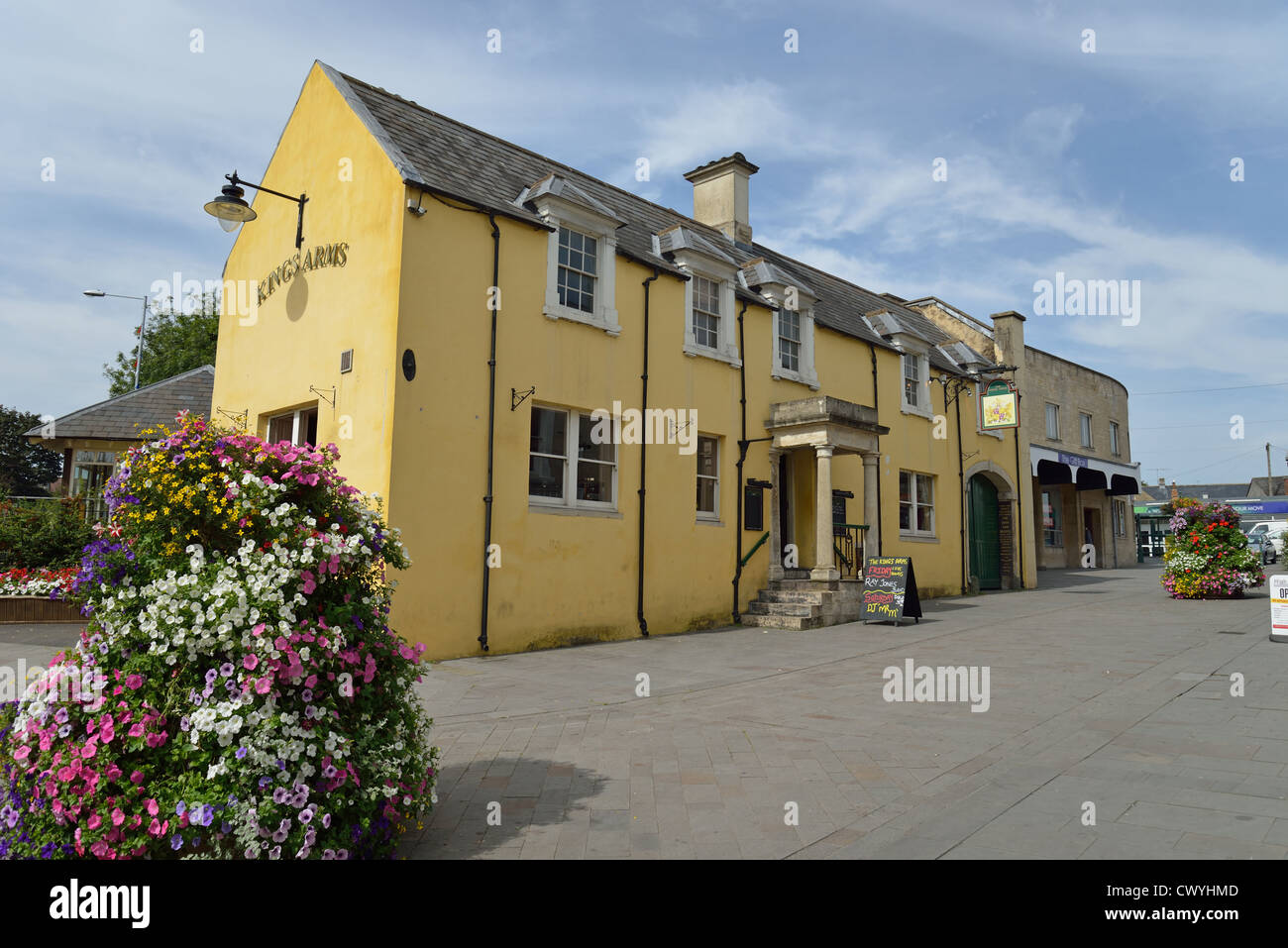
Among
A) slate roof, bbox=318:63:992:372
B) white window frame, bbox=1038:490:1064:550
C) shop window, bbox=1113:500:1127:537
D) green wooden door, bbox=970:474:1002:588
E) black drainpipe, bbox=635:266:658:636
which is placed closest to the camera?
slate roof, bbox=318:63:992:372

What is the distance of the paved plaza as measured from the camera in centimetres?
426

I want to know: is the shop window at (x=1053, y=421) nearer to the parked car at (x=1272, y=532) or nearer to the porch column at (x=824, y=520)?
the parked car at (x=1272, y=532)

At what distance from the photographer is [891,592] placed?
47.3ft

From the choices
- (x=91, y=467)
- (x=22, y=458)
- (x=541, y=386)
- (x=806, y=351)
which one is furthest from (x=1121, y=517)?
(x=22, y=458)

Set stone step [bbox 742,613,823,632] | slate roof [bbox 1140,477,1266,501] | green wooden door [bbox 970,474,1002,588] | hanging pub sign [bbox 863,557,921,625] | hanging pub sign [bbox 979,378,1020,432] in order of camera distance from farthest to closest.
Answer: slate roof [bbox 1140,477,1266,501]
green wooden door [bbox 970,474,1002,588]
hanging pub sign [bbox 979,378,1020,432]
hanging pub sign [bbox 863,557,921,625]
stone step [bbox 742,613,823,632]

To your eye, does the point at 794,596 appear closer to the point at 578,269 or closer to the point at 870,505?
the point at 870,505

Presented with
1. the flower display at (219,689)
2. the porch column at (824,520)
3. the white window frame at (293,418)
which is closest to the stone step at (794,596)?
the porch column at (824,520)

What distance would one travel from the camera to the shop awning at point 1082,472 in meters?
26.9

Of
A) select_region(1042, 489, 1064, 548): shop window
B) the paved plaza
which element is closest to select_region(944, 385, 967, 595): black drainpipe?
the paved plaza

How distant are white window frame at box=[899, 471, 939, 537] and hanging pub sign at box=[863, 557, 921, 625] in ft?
15.3

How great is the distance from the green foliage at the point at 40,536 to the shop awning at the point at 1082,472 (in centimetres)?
2471

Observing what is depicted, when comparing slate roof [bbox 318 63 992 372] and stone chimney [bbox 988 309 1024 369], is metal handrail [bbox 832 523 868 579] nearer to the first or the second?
slate roof [bbox 318 63 992 372]

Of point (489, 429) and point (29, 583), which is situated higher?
point (489, 429)

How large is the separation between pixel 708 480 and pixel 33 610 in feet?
39.4
